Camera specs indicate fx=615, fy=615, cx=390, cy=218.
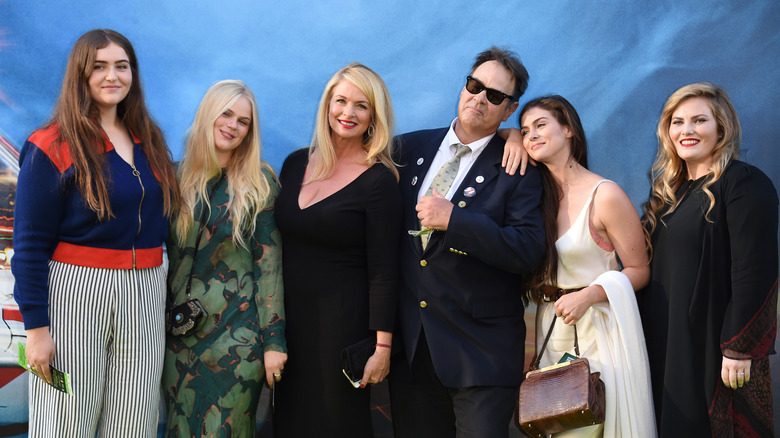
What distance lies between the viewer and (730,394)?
246 cm

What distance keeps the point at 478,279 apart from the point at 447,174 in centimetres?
49

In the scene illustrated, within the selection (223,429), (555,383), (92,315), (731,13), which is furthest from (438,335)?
(731,13)

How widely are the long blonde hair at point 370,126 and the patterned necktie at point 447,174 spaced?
18cm

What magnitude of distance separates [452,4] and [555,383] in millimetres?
2088

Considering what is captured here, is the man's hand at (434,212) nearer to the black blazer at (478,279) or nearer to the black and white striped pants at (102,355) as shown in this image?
the black blazer at (478,279)

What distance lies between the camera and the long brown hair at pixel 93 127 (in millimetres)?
2232

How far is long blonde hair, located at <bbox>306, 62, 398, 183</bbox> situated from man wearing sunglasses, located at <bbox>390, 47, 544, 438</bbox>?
7.6 inches

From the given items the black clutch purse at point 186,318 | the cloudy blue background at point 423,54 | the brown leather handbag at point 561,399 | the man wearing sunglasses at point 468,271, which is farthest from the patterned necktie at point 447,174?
the black clutch purse at point 186,318

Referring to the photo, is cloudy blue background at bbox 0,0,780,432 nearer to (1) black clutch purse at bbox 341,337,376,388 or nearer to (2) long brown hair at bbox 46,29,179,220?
(2) long brown hair at bbox 46,29,179,220

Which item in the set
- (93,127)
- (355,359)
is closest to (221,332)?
(355,359)

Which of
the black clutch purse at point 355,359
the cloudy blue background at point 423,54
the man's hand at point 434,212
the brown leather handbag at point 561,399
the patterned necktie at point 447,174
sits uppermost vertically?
the cloudy blue background at point 423,54

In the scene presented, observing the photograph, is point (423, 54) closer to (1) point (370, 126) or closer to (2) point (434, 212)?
(1) point (370, 126)

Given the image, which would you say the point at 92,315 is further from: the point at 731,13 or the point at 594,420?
the point at 731,13

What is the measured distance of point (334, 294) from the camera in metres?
2.63
